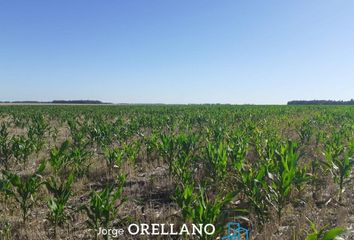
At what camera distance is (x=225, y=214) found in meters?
3.84

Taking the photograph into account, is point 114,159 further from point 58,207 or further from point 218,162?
point 58,207

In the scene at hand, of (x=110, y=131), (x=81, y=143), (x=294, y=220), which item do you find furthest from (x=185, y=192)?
(x=110, y=131)

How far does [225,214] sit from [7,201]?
3.57 metres

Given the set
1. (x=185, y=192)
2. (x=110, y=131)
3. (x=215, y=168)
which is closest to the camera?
(x=185, y=192)

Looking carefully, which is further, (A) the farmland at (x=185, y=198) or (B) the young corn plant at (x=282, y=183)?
(B) the young corn plant at (x=282, y=183)

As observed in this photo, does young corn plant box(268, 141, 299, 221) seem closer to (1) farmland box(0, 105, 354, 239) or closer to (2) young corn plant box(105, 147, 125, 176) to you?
(1) farmland box(0, 105, 354, 239)

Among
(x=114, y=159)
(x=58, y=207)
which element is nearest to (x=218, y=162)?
(x=114, y=159)

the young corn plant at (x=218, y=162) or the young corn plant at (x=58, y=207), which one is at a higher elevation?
the young corn plant at (x=218, y=162)

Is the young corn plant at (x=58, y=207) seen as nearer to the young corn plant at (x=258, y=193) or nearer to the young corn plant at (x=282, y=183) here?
the young corn plant at (x=258, y=193)

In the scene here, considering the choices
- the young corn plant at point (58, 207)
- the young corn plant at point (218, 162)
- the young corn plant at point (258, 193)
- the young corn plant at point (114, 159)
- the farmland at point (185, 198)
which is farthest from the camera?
the young corn plant at point (114, 159)

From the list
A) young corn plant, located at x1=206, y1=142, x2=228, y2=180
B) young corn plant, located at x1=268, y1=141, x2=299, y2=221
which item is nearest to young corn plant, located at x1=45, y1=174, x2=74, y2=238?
young corn plant, located at x1=206, y1=142, x2=228, y2=180

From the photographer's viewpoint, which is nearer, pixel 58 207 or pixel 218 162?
pixel 58 207

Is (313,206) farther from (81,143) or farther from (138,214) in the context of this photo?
(81,143)

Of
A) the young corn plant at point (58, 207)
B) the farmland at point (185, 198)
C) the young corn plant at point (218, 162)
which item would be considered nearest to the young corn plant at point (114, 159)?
the farmland at point (185, 198)
